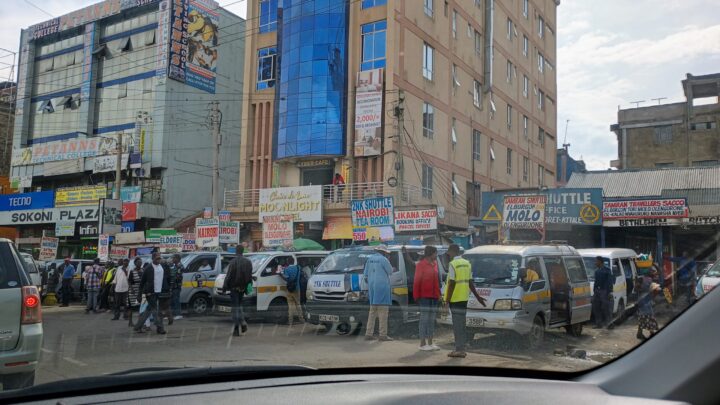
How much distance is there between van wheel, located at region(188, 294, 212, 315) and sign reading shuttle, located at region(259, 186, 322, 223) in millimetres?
12046

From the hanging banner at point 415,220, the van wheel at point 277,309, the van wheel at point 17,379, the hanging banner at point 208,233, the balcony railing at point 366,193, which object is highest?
the balcony railing at point 366,193

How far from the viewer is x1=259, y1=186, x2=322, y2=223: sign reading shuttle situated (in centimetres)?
2964

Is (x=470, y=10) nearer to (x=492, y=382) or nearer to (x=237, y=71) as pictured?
(x=237, y=71)

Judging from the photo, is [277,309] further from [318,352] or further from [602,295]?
[318,352]

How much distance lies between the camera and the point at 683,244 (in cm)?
597

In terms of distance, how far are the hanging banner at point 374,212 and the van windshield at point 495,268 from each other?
303 inches

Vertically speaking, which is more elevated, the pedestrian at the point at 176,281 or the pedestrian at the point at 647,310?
the pedestrian at the point at 647,310

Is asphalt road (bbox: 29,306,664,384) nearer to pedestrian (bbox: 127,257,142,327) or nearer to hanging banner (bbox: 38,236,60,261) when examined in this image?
pedestrian (bbox: 127,257,142,327)

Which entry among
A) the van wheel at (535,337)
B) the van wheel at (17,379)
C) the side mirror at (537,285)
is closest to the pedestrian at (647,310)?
the van wheel at (535,337)

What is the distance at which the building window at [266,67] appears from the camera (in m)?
34.7

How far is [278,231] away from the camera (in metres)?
21.6

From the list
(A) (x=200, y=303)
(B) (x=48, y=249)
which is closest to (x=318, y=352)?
(A) (x=200, y=303)

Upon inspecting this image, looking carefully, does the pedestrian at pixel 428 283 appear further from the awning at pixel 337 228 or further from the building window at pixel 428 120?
the building window at pixel 428 120

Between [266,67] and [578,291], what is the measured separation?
93.0 feet
